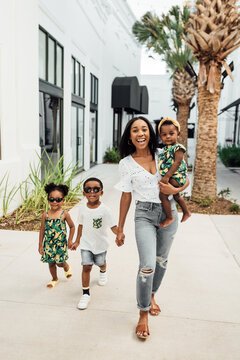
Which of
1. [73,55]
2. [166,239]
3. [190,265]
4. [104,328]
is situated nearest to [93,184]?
[166,239]

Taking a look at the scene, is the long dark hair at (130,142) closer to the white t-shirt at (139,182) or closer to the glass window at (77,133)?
the white t-shirt at (139,182)

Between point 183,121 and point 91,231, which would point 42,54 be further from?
point 183,121

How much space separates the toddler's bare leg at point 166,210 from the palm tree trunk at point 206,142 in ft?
16.6

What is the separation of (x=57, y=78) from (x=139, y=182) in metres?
8.51

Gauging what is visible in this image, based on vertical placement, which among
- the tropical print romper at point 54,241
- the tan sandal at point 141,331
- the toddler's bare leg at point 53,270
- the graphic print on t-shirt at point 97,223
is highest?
the graphic print on t-shirt at point 97,223

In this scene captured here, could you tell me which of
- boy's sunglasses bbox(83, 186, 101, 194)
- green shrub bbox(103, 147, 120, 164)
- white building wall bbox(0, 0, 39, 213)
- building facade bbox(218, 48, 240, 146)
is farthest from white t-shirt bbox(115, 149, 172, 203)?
building facade bbox(218, 48, 240, 146)

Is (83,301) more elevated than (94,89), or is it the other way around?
(94,89)

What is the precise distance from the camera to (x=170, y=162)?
2789 millimetres

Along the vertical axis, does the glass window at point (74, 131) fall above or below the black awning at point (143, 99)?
below

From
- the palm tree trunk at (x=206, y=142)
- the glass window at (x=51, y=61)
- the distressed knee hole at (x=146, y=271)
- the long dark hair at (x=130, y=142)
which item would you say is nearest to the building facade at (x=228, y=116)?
the glass window at (x=51, y=61)

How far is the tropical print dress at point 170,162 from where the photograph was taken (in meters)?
2.79

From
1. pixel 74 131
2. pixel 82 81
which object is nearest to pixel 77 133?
pixel 74 131

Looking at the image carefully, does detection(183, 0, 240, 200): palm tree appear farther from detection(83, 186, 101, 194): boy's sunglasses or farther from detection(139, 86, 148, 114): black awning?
detection(139, 86, 148, 114): black awning

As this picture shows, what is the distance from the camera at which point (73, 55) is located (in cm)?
1193
